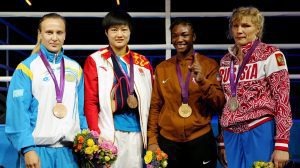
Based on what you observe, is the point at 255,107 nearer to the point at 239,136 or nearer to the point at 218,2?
the point at 239,136

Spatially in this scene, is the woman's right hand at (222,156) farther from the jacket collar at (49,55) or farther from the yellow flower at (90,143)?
the jacket collar at (49,55)

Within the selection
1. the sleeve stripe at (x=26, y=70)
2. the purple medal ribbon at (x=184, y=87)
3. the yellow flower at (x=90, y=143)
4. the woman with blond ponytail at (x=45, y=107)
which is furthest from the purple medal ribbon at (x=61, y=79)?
the purple medal ribbon at (x=184, y=87)

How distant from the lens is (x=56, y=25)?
3.19 m

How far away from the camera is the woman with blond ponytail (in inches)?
117

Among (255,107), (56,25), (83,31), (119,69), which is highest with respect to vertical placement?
(83,31)

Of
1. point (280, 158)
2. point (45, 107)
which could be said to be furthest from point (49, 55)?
point (280, 158)

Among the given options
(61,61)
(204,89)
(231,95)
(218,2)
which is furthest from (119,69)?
(218,2)

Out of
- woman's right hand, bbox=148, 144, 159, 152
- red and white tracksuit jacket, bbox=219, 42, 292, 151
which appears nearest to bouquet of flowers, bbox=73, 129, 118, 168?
woman's right hand, bbox=148, 144, 159, 152

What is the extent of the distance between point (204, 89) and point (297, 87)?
664 cm

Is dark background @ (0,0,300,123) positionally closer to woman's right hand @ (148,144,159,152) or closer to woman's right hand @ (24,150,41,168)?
woman's right hand @ (148,144,159,152)

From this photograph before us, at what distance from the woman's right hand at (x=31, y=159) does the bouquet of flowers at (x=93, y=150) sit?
0.28m

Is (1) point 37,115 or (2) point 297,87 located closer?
(1) point 37,115

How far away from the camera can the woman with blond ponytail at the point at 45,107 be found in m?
2.97

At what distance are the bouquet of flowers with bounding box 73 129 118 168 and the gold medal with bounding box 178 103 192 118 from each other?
1.92 ft
